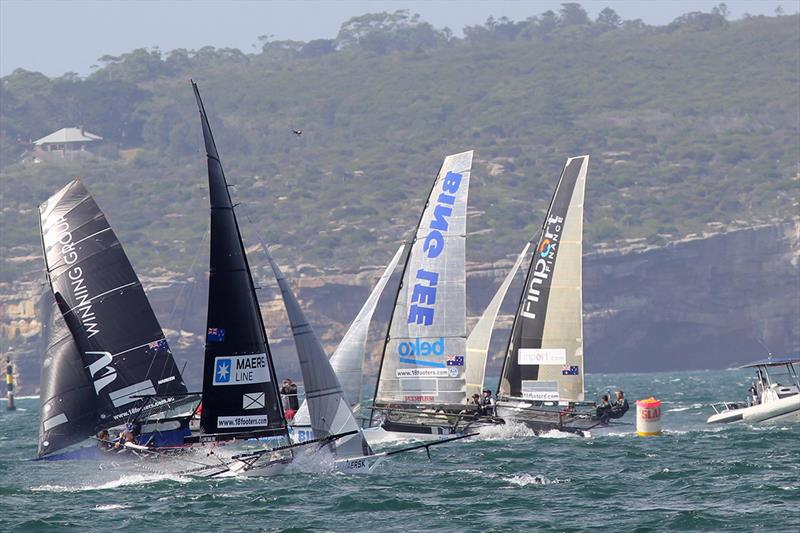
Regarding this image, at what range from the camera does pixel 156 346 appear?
35406 millimetres

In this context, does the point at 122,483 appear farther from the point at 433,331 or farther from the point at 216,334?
the point at 433,331

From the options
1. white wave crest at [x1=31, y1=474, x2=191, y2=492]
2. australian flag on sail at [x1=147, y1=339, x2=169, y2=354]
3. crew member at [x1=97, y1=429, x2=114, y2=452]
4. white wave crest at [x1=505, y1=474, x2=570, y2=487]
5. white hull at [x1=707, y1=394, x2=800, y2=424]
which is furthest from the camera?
white hull at [x1=707, y1=394, x2=800, y2=424]

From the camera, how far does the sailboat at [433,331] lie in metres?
38.2

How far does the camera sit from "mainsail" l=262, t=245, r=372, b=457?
28.5 m

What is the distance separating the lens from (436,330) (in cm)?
3850

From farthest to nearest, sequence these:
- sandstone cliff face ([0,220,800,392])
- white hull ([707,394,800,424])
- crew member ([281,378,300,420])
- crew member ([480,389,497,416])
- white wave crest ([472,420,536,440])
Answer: sandstone cliff face ([0,220,800,392]) < white hull ([707,394,800,424]) < white wave crest ([472,420,536,440]) < crew member ([480,389,497,416]) < crew member ([281,378,300,420])

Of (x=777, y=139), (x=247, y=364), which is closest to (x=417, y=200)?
(x=777, y=139)

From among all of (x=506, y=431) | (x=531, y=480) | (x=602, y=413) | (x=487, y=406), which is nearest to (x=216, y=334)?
(x=531, y=480)

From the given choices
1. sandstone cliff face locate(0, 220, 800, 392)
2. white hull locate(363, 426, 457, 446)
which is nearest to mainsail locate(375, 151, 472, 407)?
white hull locate(363, 426, 457, 446)

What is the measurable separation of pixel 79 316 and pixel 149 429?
3728 mm

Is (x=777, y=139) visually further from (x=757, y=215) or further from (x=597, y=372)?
(x=597, y=372)

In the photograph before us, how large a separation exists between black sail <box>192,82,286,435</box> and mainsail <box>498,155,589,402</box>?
12877 millimetres

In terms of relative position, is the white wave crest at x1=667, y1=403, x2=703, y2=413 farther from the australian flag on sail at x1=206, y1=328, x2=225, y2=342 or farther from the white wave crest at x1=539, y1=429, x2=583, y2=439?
the australian flag on sail at x1=206, y1=328, x2=225, y2=342

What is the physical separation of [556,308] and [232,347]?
45.0 feet
